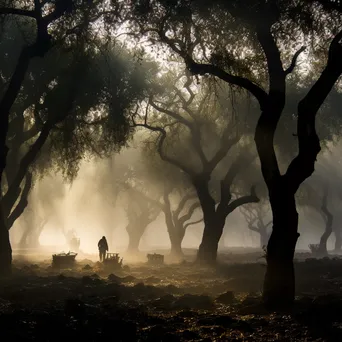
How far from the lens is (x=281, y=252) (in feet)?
34.1

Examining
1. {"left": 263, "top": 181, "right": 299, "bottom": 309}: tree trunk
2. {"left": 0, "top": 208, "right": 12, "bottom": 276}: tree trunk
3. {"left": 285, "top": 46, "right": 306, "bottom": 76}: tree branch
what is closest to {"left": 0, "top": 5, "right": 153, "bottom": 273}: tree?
{"left": 0, "top": 208, "right": 12, "bottom": 276}: tree trunk

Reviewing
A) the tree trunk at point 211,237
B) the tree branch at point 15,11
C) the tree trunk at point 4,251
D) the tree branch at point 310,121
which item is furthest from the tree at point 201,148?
the tree branch at point 310,121

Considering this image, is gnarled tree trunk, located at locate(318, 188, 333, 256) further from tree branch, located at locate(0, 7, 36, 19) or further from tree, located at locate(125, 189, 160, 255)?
tree branch, located at locate(0, 7, 36, 19)

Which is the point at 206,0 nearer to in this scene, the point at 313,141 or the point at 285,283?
the point at 313,141

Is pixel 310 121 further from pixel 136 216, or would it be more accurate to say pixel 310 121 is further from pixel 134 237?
pixel 134 237

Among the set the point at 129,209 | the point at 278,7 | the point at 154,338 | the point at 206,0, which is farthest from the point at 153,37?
the point at 129,209

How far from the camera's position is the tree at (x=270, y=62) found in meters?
10.4

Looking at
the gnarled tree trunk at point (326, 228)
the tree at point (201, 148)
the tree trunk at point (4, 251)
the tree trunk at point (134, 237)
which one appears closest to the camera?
the tree trunk at point (4, 251)

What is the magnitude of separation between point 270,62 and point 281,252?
476 cm

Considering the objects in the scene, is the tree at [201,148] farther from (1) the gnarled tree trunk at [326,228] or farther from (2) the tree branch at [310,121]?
(1) the gnarled tree trunk at [326,228]

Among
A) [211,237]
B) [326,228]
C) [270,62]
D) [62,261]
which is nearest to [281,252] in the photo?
[270,62]

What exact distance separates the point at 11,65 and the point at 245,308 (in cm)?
1617

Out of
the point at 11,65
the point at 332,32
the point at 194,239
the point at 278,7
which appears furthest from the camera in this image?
the point at 194,239

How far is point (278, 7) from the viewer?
38.0ft
